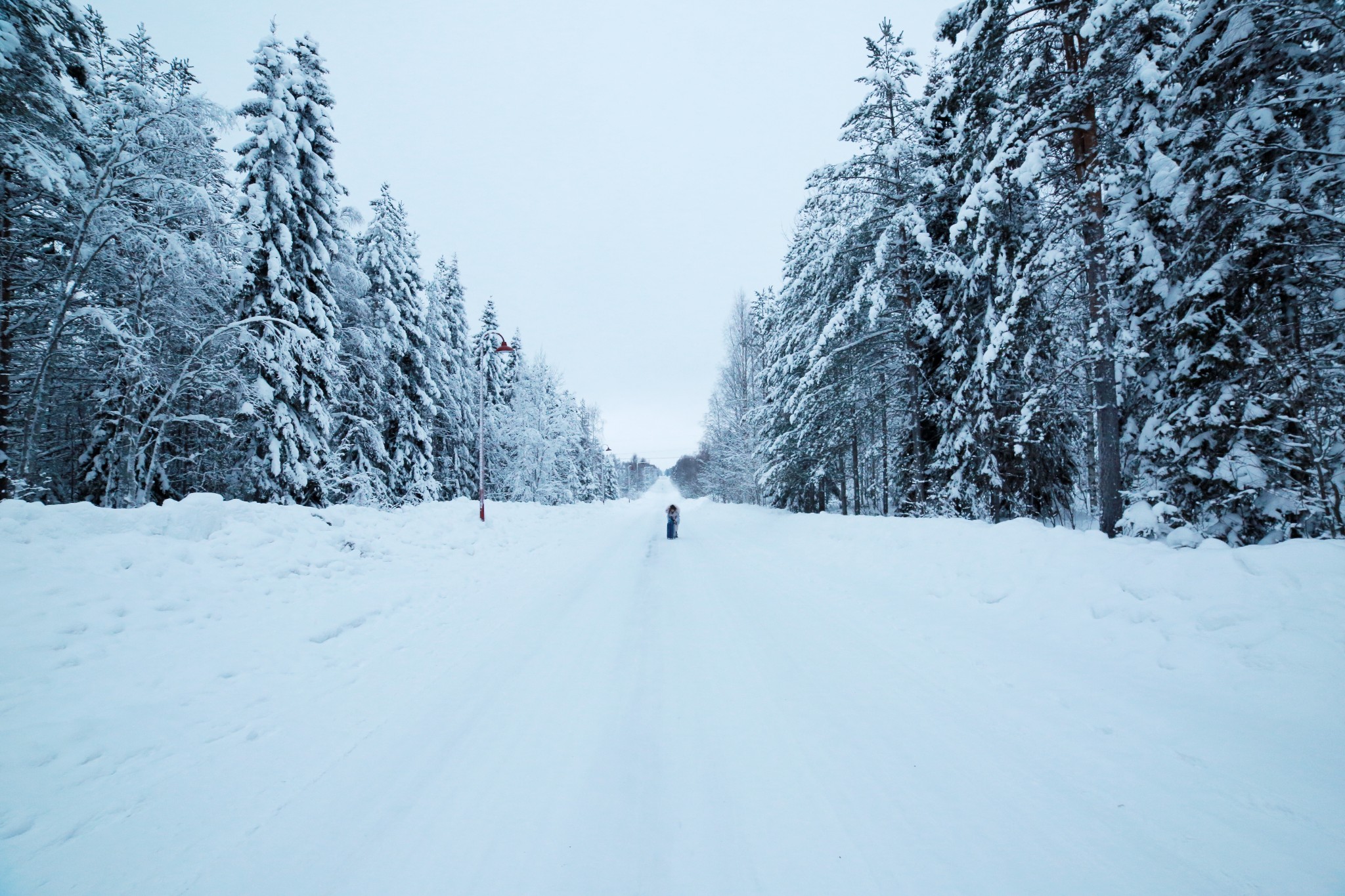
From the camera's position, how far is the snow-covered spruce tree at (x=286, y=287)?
12.5 meters

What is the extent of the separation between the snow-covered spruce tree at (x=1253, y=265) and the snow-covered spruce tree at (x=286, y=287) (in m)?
16.7

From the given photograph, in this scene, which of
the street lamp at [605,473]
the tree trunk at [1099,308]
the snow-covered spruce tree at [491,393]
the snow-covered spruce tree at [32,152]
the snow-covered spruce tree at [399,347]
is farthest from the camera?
the street lamp at [605,473]

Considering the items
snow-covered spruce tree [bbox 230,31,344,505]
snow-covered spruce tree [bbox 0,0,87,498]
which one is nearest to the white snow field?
snow-covered spruce tree [bbox 0,0,87,498]

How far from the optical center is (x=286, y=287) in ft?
42.5

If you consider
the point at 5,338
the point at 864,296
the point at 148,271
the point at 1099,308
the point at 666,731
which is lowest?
the point at 666,731

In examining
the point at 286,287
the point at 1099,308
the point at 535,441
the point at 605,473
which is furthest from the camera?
the point at 605,473

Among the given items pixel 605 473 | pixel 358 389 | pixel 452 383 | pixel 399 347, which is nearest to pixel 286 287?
pixel 358 389

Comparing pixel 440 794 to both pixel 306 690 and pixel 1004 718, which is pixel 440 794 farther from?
pixel 1004 718

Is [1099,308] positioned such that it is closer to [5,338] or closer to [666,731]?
[666,731]

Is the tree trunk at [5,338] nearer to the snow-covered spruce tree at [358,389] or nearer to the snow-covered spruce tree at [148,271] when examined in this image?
the snow-covered spruce tree at [148,271]

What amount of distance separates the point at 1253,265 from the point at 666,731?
8.02 meters

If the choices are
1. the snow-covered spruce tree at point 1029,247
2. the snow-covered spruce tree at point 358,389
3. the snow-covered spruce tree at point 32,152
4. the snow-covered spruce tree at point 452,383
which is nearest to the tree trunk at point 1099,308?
the snow-covered spruce tree at point 1029,247

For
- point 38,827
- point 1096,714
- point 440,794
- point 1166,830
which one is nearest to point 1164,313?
point 1096,714

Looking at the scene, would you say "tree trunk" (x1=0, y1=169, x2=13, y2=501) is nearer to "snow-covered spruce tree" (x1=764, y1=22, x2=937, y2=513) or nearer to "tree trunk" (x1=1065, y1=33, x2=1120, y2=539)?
"snow-covered spruce tree" (x1=764, y1=22, x2=937, y2=513)
